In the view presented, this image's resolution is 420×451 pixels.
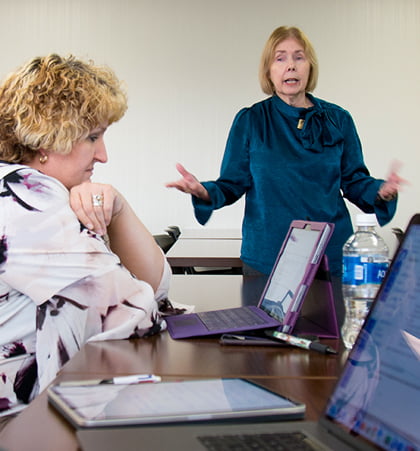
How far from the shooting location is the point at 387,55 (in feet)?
19.8

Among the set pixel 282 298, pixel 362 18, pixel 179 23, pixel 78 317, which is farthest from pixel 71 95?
pixel 362 18

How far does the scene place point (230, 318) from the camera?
4.37ft

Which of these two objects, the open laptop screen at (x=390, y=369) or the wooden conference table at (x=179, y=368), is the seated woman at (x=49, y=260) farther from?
the open laptop screen at (x=390, y=369)

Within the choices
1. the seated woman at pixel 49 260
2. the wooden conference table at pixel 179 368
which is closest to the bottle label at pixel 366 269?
the wooden conference table at pixel 179 368

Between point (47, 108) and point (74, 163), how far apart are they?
0.48ft

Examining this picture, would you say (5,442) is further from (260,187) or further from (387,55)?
(387,55)

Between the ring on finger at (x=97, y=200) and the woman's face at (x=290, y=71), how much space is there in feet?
3.53

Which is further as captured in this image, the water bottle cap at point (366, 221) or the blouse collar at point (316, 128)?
the blouse collar at point (316, 128)

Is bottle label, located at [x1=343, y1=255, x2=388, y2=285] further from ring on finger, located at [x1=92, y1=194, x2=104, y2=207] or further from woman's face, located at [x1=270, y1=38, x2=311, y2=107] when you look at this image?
woman's face, located at [x1=270, y1=38, x2=311, y2=107]

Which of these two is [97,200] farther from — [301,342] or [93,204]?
[301,342]

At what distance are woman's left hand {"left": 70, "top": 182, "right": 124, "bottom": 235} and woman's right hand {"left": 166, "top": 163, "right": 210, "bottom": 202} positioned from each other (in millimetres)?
476

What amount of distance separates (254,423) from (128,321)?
22.6 inches

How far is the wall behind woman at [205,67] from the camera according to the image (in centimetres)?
601

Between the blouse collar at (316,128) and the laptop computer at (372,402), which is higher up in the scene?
the blouse collar at (316,128)
